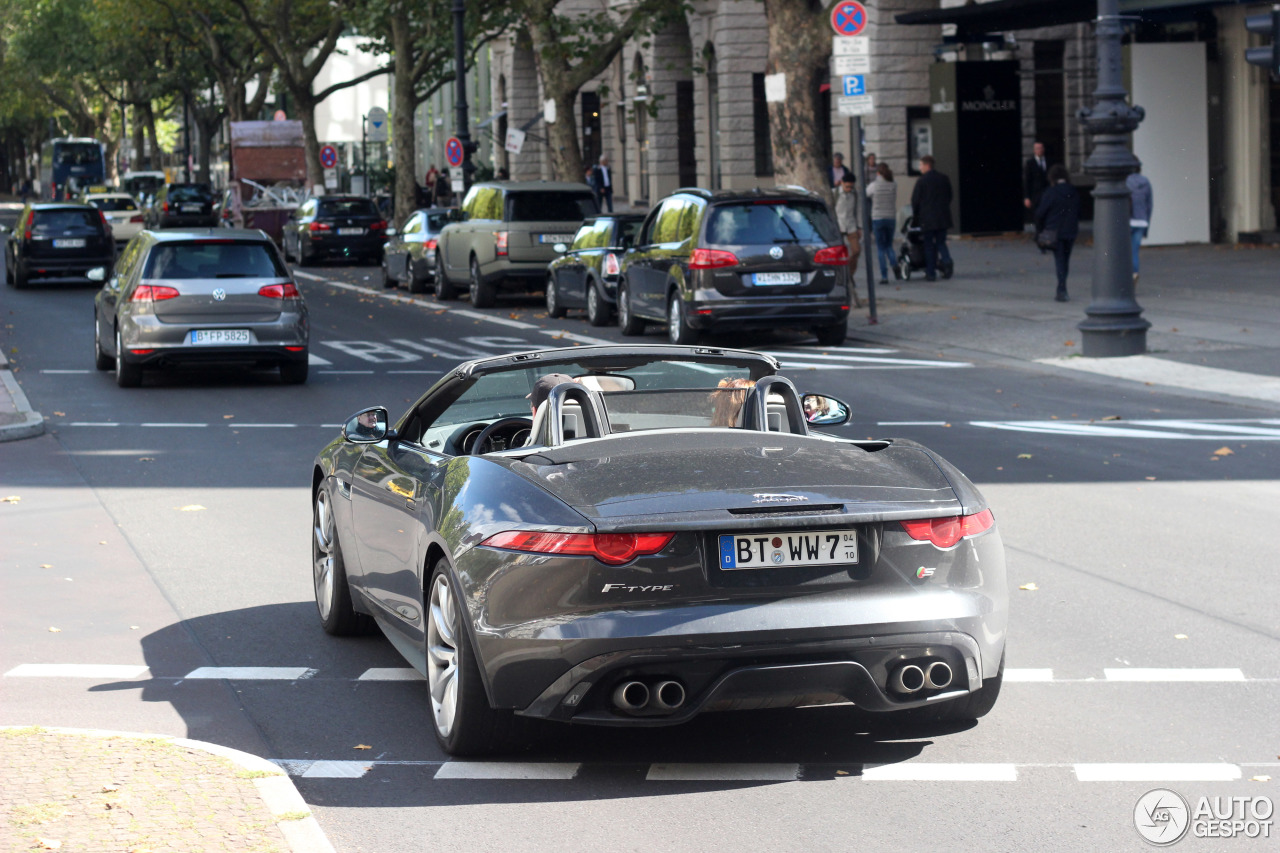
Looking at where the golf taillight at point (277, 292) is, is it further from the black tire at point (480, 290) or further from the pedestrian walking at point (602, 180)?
the pedestrian walking at point (602, 180)

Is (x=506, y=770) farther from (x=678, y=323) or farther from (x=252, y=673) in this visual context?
(x=678, y=323)

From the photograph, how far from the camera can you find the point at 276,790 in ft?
16.5

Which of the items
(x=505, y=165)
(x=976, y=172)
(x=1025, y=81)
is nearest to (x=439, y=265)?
(x=976, y=172)

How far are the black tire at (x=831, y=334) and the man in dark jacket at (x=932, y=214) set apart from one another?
6444 millimetres

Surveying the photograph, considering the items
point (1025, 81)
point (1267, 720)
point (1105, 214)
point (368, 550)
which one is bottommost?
point (1267, 720)

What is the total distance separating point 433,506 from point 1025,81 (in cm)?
3531

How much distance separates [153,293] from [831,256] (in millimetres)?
Answer: 7400

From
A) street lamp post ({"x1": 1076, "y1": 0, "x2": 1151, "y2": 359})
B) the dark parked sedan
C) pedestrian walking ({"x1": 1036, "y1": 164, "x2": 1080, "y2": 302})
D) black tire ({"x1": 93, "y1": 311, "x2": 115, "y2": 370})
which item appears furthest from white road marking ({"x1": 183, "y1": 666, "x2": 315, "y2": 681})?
the dark parked sedan

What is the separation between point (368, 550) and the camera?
677 cm

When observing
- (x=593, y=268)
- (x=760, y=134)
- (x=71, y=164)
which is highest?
(x=71, y=164)

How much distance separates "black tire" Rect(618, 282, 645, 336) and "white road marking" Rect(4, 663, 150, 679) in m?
15.0

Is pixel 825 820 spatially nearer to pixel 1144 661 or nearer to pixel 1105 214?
pixel 1144 661

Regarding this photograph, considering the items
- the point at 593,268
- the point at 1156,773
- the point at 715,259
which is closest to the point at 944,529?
the point at 1156,773

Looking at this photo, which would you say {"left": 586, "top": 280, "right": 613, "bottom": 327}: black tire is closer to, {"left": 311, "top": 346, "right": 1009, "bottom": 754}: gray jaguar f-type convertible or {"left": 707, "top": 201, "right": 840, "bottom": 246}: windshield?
{"left": 707, "top": 201, "right": 840, "bottom": 246}: windshield
